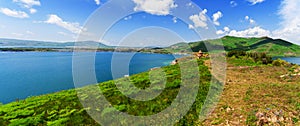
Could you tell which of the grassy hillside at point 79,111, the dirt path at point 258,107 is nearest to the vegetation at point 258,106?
the dirt path at point 258,107

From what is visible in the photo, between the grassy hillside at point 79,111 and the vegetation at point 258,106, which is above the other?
the vegetation at point 258,106

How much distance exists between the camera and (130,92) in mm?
14016

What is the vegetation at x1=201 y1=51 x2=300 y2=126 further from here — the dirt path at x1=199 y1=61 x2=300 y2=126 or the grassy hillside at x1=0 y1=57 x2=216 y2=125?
the grassy hillside at x1=0 y1=57 x2=216 y2=125

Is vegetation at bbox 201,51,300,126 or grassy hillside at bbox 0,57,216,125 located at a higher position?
vegetation at bbox 201,51,300,126

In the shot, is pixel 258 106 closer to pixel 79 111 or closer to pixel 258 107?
pixel 258 107

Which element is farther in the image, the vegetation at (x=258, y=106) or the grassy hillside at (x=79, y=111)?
the grassy hillside at (x=79, y=111)

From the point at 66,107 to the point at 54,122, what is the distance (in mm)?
2501

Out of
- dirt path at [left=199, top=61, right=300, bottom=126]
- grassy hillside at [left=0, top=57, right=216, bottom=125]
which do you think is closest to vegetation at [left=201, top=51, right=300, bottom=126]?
dirt path at [left=199, top=61, right=300, bottom=126]

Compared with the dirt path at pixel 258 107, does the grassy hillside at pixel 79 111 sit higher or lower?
lower

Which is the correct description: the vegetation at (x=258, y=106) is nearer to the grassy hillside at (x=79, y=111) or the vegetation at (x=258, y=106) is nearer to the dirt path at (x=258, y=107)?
the dirt path at (x=258, y=107)

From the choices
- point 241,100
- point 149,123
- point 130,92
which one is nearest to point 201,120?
point 149,123

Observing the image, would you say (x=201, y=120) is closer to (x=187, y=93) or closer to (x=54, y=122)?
(x=187, y=93)

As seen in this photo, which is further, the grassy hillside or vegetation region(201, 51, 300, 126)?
the grassy hillside

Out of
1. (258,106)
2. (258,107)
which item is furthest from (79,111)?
(258,106)
